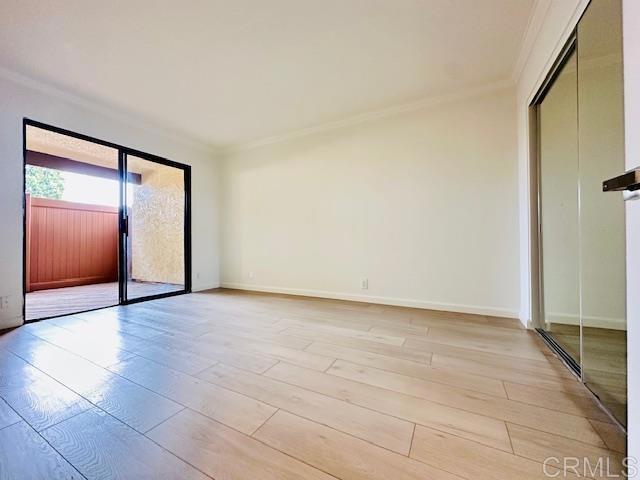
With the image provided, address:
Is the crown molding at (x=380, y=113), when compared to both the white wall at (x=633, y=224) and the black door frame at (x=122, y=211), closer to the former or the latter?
the black door frame at (x=122, y=211)

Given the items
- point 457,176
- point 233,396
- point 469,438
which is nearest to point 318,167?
point 457,176

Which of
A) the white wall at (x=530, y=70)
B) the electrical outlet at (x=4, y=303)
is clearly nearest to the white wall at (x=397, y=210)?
the white wall at (x=530, y=70)

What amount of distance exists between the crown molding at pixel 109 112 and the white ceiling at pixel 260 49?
0.09 meters

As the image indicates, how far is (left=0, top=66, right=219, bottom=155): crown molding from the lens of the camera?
236 centimetres

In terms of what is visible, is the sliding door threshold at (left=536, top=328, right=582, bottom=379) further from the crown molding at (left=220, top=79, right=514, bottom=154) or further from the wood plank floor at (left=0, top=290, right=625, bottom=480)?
the crown molding at (left=220, top=79, right=514, bottom=154)

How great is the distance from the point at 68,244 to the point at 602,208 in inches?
274

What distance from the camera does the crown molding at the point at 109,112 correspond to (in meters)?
2.36

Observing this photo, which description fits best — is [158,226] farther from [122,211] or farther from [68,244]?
[68,244]

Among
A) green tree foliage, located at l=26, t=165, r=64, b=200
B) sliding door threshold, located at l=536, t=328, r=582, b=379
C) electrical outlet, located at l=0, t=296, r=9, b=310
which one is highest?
green tree foliage, located at l=26, t=165, r=64, b=200

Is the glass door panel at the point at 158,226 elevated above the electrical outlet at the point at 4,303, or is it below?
above

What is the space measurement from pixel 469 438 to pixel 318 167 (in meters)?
3.12

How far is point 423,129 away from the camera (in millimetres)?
2848
